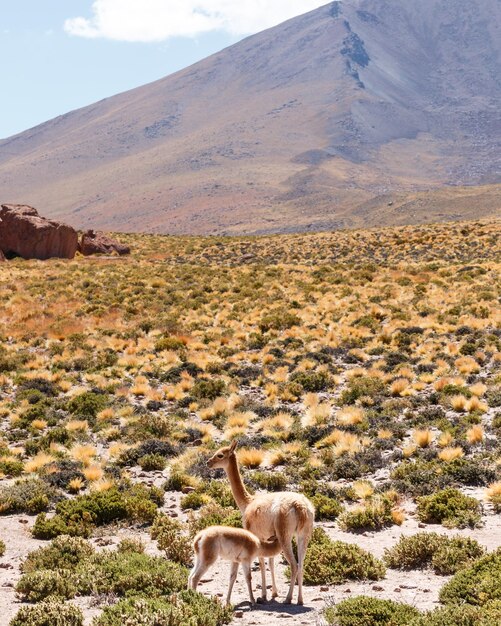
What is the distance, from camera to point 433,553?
9156 millimetres

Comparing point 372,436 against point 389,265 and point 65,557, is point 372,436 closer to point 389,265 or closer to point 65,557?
point 65,557

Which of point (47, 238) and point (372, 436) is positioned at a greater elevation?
point (47, 238)

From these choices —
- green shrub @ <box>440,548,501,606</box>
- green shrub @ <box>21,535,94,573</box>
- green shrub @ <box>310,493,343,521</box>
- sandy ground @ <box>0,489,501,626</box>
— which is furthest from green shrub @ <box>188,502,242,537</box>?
green shrub @ <box>440,548,501,606</box>

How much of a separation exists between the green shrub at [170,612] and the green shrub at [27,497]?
14.7 feet

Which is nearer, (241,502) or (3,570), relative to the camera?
(241,502)

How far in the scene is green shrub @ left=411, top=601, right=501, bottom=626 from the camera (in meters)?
6.99

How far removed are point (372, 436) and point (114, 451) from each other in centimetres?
566

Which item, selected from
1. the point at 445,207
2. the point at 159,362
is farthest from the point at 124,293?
the point at 445,207

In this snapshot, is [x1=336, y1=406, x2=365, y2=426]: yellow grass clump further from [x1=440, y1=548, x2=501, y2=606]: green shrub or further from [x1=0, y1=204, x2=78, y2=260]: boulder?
[x1=0, y1=204, x2=78, y2=260]: boulder

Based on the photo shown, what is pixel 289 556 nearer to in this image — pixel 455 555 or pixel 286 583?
pixel 286 583

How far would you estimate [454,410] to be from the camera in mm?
16891

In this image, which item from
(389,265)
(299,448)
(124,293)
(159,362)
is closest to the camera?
(299,448)

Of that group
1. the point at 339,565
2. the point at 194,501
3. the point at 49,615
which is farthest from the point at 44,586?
the point at 194,501

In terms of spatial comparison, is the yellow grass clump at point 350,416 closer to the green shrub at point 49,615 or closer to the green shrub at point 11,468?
the green shrub at point 11,468
